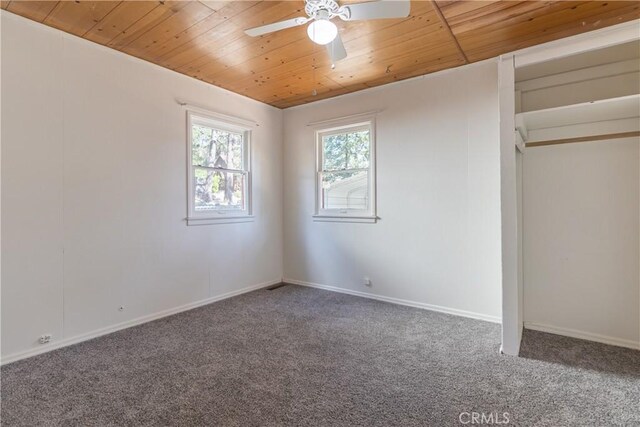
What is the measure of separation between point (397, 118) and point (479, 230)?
1.58 metres

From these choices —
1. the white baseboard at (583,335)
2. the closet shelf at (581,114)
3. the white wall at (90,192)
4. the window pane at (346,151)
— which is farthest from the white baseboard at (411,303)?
the closet shelf at (581,114)

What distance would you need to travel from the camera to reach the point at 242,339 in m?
2.84

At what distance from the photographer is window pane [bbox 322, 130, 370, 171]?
4188 millimetres

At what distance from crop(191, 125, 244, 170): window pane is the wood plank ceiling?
26.2 inches

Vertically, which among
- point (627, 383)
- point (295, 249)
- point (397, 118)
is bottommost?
point (627, 383)

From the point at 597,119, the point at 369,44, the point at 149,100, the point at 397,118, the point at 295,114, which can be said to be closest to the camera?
the point at 597,119

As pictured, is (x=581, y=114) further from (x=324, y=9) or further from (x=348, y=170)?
(x=348, y=170)

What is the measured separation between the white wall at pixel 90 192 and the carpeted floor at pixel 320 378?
350 millimetres

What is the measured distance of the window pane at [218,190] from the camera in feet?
12.7

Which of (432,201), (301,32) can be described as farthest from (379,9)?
(432,201)

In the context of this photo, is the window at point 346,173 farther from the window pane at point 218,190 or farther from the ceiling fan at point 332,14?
the ceiling fan at point 332,14

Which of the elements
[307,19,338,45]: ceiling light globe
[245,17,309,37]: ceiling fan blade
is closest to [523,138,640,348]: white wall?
[307,19,338,45]: ceiling light globe

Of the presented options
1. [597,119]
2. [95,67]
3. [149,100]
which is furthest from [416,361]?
[95,67]

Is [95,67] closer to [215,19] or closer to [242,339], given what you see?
[215,19]
